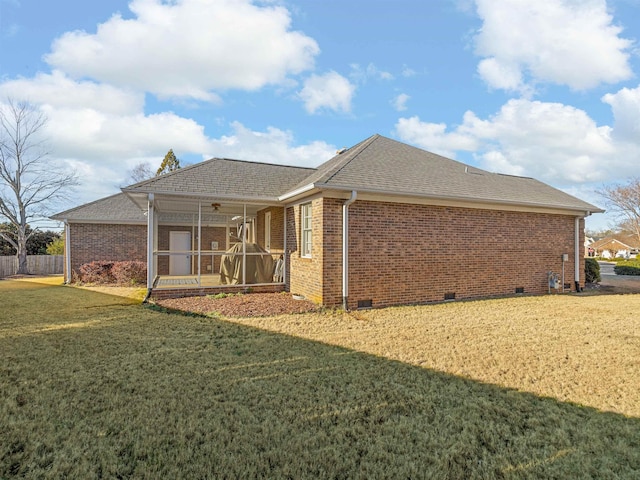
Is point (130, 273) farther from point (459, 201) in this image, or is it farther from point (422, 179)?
point (459, 201)

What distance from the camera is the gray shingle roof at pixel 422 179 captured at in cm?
934

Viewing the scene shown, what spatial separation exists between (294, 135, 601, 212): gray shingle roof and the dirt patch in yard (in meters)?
3.06

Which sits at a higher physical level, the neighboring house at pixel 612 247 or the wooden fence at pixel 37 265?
the neighboring house at pixel 612 247

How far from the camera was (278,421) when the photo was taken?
133 inches

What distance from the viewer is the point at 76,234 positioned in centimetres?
1669

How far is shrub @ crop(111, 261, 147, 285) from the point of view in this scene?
1472 centimetres

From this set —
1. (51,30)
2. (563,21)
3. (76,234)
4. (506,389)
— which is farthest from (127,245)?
(563,21)

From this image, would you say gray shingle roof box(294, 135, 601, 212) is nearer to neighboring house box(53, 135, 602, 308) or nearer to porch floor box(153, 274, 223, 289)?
neighboring house box(53, 135, 602, 308)

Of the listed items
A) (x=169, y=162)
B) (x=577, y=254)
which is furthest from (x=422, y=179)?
(x=169, y=162)

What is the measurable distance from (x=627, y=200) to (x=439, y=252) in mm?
41971

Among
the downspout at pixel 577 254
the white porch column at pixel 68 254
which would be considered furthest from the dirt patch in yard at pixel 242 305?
the downspout at pixel 577 254

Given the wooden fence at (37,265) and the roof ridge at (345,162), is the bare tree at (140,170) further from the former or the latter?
the roof ridge at (345,162)

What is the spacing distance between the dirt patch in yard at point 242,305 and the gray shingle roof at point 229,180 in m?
2.96

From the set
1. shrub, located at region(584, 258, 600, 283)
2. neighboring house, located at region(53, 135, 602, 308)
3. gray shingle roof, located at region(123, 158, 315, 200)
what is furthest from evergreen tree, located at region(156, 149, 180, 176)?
shrub, located at region(584, 258, 600, 283)
